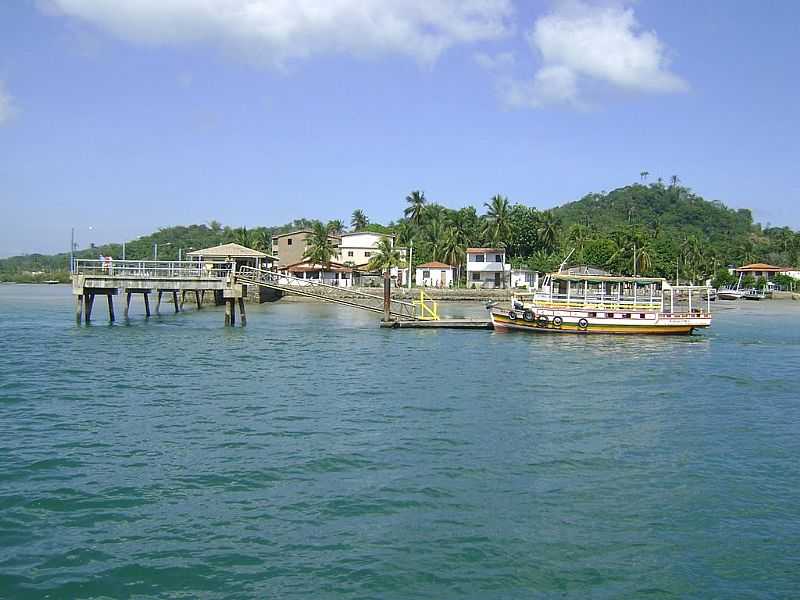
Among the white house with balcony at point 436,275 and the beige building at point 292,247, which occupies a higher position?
the beige building at point 292,247

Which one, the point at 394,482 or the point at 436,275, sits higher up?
the point at 436,275

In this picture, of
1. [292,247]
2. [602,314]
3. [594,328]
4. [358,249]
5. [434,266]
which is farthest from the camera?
[358,249]

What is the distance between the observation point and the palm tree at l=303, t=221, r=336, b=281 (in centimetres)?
9169

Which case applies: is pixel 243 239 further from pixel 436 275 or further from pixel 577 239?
pixel 577 239

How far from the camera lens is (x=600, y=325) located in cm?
4388

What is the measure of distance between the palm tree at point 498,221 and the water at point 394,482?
239 ft

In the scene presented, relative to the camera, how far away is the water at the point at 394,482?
10.8m

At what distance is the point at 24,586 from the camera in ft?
33.6

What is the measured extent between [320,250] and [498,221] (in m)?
26.1

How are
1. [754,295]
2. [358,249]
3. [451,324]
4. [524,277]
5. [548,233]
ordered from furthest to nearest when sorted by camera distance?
[754,295] < [358,249] < [548,233] < [524,277] < [451,324]

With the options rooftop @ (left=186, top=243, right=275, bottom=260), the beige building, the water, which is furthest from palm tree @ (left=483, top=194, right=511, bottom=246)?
the water

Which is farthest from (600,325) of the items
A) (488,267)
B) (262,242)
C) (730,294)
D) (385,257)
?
(262,242)

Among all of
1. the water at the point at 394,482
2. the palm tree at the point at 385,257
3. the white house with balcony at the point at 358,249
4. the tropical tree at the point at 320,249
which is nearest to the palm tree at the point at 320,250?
the tropical tree at the point at 320,249

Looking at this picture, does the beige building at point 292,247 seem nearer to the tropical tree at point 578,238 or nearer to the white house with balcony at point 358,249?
the white house with balcony at point 358,249
